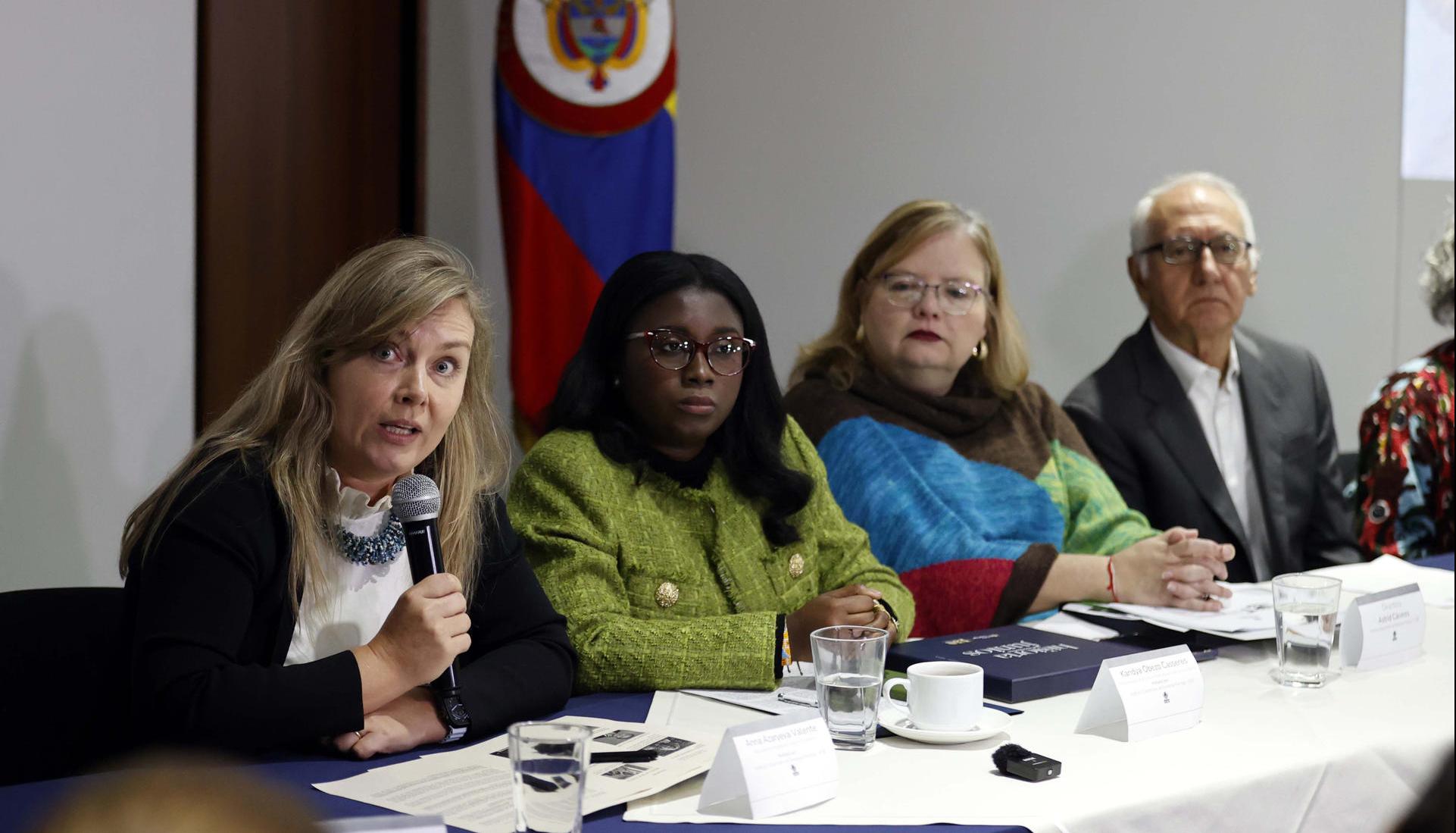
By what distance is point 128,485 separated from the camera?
2.69 m

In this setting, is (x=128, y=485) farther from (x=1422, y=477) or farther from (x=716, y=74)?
(x=1422, y=477)

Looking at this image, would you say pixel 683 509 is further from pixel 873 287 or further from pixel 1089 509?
pixel 1089 509

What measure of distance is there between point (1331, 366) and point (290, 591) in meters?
3.96

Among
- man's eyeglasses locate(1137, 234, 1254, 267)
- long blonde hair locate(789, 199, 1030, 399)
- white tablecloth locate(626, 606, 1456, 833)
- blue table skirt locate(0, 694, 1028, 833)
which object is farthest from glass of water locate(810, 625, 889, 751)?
man's eyeglasses locate(1137, 234, 1254, 267)

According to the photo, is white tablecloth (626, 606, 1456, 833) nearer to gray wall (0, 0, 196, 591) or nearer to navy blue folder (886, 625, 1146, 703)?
navy blue folder (886, 625, 1146, 703)

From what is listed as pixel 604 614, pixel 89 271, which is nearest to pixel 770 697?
pixel 604 614

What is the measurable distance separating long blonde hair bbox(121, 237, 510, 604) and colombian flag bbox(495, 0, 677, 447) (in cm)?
151

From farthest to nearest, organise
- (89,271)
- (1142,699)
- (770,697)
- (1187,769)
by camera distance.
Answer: (89,271) < (770,697) < (1142,699) < (1187,769)

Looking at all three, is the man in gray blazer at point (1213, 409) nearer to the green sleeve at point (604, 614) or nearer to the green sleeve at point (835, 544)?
the green sleeve at point (835, 544)

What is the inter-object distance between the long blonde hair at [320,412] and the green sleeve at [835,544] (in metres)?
0.64

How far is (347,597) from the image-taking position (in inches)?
62.1

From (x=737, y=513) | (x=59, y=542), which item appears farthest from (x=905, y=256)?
(x=59, y=542)

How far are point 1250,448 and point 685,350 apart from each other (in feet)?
5.66

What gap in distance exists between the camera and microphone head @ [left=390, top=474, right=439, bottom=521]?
4.75ft
